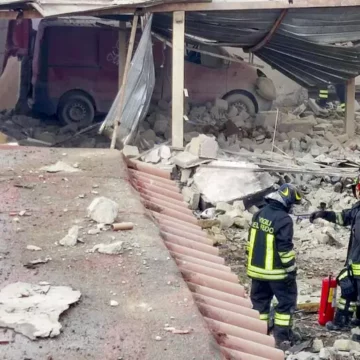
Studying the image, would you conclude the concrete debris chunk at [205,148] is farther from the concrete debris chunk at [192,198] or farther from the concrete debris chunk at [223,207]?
the concrete debris chunk at [223,207]

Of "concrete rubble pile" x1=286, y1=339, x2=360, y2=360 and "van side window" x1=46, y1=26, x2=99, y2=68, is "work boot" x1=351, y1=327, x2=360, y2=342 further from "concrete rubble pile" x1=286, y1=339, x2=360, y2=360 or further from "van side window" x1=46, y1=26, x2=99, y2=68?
"van side window" x1=46, y1=26, x2=99, y2=68

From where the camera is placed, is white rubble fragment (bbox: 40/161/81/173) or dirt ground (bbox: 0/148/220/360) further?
white rubble fragment (bbox: 40/161/81/173)

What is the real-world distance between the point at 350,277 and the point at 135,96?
618cm

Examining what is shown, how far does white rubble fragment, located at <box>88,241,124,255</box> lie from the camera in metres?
3.65

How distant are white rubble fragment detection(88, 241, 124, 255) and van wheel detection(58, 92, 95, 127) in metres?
14.2

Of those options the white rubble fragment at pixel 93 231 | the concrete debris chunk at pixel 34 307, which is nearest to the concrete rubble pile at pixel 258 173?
the white rubble fragment at pixel 93 231

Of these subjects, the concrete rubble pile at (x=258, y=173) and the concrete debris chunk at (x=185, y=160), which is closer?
the concrete rubble pile at (x=258, y=173)

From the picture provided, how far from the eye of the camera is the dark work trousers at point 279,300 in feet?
24.1

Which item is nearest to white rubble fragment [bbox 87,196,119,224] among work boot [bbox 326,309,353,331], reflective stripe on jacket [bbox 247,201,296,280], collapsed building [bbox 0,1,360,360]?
collapsed building [bbox 0,1,360,360]

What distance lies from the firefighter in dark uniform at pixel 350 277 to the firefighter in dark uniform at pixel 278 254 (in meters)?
0.72

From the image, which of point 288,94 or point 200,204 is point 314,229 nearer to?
point 200,204

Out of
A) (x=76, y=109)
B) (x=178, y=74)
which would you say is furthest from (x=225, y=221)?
(x=76, y=109)

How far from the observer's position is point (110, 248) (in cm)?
366

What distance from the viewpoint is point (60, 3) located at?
1268 centimetres
